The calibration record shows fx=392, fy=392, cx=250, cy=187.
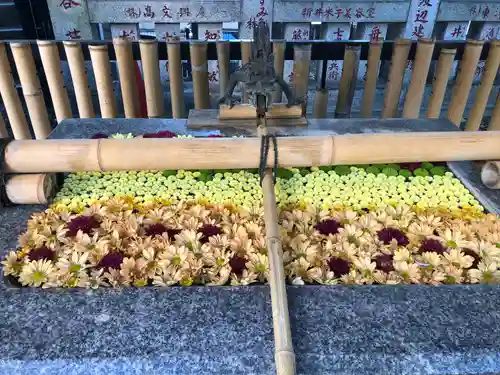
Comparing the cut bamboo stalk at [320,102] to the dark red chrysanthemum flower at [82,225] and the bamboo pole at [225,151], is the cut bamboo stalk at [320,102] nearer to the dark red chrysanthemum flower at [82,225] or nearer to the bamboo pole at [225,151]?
the bamboo pole at [225,151]

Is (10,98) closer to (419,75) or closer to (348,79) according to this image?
(348,79)

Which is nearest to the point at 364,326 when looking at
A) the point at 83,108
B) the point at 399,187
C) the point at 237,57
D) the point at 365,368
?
the point at 365,368

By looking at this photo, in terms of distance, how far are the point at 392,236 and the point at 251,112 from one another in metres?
1.28

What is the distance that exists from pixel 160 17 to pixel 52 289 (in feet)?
13.7

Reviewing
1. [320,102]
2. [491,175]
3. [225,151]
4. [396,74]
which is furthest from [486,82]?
[225,151]

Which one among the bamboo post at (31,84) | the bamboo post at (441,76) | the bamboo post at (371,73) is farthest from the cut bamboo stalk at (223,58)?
the bamboo post at (441,76)

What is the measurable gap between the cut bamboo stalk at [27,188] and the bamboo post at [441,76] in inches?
120

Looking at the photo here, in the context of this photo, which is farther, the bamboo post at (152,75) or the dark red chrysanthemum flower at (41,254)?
the bamboo post at (152,75)

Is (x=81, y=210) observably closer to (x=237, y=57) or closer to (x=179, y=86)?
(x=179, y=86)

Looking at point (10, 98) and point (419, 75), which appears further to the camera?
point (10, 98)

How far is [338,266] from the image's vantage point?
59.4 inches

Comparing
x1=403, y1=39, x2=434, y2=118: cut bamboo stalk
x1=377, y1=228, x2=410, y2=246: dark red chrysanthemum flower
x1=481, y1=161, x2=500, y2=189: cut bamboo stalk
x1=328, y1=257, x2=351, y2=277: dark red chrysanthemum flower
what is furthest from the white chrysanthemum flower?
x1=403, y1=39, x2=434, y2=118: cut bamboo stalk

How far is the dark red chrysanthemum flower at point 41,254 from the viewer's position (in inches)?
59.4

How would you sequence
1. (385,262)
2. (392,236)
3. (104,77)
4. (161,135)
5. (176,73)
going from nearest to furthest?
1. (385,262)
2. (392,236)
3. (161,135)
4. (104,77)
5. (176,73)
